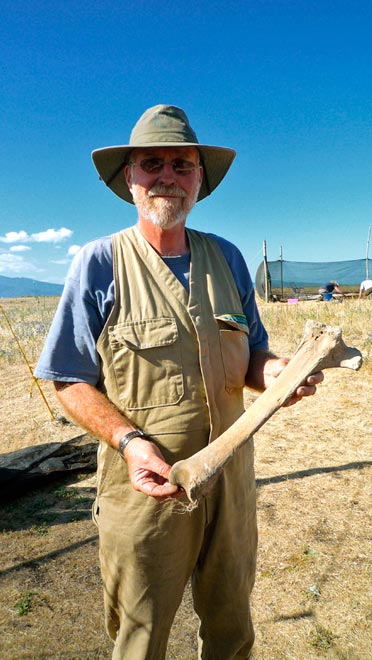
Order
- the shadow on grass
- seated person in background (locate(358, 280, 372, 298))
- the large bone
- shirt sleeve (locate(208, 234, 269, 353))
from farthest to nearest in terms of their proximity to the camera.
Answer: seated person in background (locate(358, 280, 372, 298)) → the shadow on grass → shirt sleeve (locate(208, 234, 269, 353)) → the large bone

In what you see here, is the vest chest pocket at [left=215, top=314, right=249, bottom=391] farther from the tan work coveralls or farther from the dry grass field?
the dry grass field

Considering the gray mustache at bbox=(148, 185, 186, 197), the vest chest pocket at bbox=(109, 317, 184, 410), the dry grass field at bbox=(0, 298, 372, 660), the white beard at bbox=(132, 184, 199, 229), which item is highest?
the gray mustache at bbox=(148, 185, 186, 197)

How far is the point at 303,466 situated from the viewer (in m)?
4.79

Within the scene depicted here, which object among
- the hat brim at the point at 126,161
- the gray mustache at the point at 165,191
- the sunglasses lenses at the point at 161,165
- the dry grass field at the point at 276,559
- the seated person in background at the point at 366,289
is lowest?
the dry grass field at the point at 276,559

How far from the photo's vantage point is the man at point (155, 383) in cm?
165

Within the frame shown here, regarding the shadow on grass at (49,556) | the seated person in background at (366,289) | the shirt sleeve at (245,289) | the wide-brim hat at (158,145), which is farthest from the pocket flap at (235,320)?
the seated person in background at (366,289)

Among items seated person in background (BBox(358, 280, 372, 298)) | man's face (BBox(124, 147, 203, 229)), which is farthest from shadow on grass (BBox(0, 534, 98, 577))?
seated person in background (BBox(358, 280, 372, 298))

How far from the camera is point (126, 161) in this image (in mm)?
2004

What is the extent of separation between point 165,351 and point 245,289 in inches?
21.8

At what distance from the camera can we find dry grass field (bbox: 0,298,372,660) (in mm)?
2625

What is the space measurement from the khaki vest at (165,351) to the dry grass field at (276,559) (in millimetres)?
1668

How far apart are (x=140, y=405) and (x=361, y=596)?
2233 mm

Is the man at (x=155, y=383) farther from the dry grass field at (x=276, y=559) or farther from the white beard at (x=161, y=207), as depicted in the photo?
the dry grass field at (x=276, y=559)

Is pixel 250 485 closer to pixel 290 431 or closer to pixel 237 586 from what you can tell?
pixel 237 586
